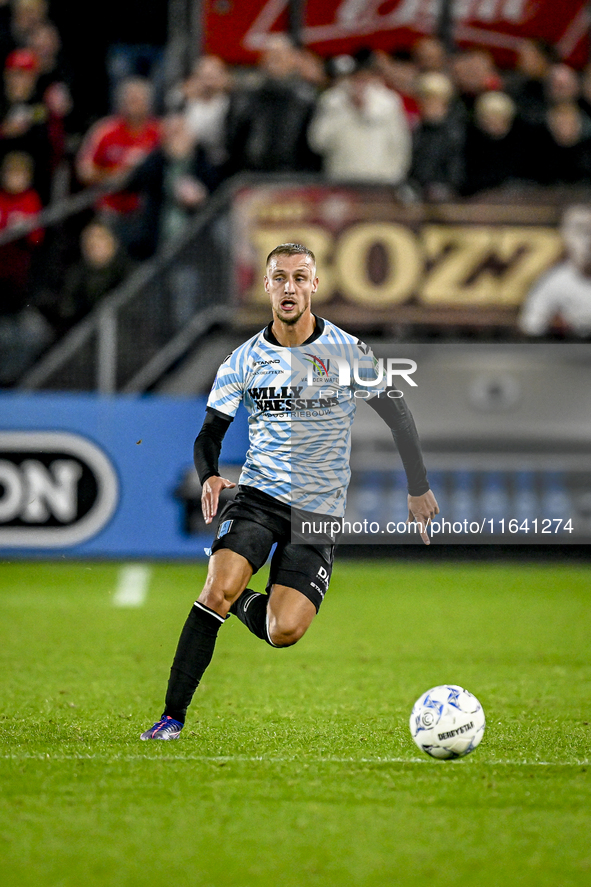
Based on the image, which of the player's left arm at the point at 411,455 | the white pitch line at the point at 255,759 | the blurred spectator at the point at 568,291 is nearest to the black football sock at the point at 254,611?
the white pitch line at the point at 255,759

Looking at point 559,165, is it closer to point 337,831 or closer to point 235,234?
point 235,234

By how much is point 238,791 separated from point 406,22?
10.4m

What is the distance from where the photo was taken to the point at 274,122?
11453 millimetres

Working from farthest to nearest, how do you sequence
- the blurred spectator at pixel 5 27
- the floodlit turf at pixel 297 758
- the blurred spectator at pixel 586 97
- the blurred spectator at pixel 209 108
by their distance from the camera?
the blurred spectator at pixel 5 27 < the blurred spectator at pixel 586 97 < the blurred spectator at pixel 209 108 < the floodlit turf at pixel 297 758

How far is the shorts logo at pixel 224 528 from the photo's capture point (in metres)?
5.30

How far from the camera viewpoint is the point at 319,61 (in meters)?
12.6

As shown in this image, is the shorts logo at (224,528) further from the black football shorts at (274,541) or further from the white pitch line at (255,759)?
the white pitch line at (255,759)

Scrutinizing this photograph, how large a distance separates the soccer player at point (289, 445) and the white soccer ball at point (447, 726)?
700mm

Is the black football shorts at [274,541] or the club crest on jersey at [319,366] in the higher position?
the club crest on jersey at [319,366]

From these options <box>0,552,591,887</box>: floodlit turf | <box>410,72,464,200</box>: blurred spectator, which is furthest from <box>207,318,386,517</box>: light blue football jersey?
<box>410,72,464,200</box>: blurred spectator

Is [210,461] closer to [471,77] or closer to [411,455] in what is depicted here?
[411,455]

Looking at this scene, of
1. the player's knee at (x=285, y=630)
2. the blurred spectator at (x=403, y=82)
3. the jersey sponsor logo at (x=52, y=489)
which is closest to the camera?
the player's knee at (x=285, y=630)

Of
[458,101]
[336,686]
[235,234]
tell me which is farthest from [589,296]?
[336,686]

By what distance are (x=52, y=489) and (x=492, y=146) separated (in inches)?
200
